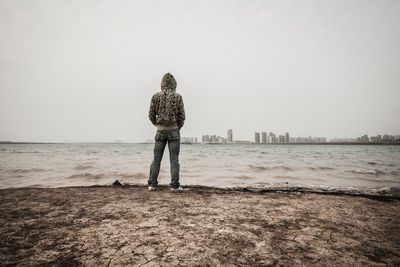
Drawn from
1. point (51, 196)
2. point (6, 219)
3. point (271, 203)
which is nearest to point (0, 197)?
point (51, 196)

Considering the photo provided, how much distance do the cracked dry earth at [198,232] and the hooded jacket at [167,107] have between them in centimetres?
187

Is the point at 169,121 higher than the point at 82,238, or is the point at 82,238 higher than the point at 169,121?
the point at 169,121

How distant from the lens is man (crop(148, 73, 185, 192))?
14.3ft

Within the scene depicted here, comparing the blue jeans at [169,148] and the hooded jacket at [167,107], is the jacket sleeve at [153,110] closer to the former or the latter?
the hooded jacket at [167,107]

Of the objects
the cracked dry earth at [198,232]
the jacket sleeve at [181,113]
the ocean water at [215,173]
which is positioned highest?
the jacket sleeve at [181,113]

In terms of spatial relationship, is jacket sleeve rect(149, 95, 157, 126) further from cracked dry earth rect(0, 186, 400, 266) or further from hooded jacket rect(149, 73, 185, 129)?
cracked dry earth rect(0, 186, 400, 266)

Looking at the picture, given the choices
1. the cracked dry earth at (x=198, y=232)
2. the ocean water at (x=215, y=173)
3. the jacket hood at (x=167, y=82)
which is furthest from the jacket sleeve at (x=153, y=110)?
the ocean water at (x=215, y=173)

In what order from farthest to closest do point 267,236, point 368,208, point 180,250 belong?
point 368,208 → point 267,236 → point 180,250

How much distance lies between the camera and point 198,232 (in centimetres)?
196

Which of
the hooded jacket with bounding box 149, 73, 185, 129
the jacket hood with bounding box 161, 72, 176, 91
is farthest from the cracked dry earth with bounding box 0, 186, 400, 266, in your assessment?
the jacket hood with bounding box 161, 72, 176, 91

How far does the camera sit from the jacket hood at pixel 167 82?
4.57 metres

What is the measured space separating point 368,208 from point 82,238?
3.85 m

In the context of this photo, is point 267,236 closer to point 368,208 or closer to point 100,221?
point 100,221

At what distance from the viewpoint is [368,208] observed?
2.88 metres
